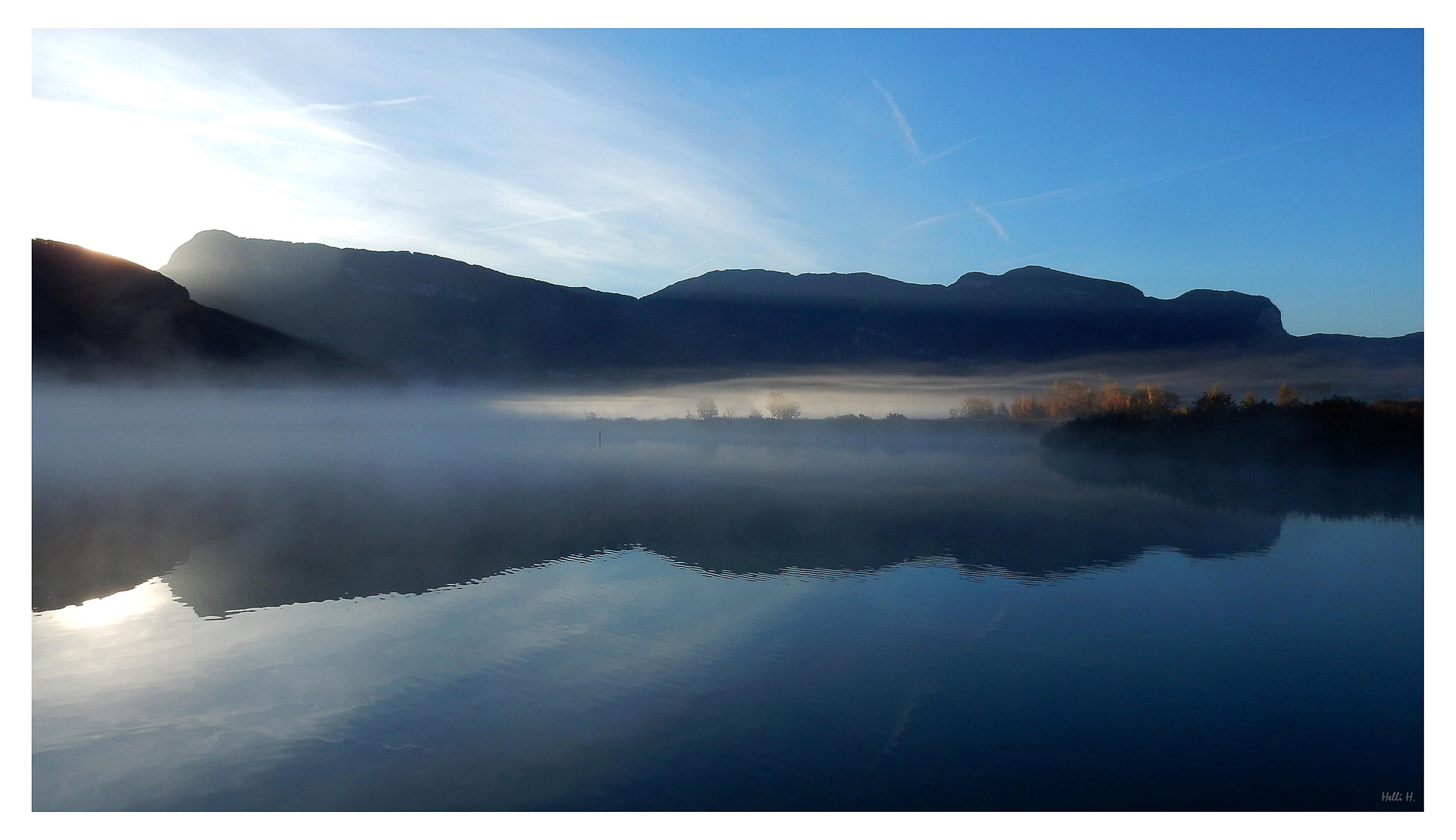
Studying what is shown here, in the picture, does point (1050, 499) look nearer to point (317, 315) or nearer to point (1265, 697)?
point (1265, 697)

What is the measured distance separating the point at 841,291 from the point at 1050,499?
41054 millimetres

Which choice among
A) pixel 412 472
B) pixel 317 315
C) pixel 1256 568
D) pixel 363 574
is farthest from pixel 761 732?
pixel 317 315

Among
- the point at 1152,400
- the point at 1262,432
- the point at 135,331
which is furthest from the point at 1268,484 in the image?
the point at 135,331

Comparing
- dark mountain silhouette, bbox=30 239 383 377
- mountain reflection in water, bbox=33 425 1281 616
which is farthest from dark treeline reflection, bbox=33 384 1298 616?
dark mountain silhouette, bbox=30 239 383 377

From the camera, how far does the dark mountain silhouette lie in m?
80.8

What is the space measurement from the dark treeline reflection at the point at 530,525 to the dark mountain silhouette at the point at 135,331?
46.9 meters

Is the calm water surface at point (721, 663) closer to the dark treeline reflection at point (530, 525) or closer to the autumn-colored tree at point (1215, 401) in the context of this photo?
the dark treeline reflection at point (530, 525)

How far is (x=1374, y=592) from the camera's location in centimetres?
1372

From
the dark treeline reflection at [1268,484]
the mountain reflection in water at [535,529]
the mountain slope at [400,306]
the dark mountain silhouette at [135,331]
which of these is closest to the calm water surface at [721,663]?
the mountain reflection in water at [535,529]

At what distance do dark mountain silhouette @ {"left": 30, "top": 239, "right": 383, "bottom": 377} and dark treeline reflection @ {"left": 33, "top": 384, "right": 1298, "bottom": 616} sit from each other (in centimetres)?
4686

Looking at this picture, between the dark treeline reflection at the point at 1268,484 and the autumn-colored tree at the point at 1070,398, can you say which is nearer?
the dark treeline reflection at the point at 1268,484

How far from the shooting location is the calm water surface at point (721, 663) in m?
6.64

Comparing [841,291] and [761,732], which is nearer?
[761,732]

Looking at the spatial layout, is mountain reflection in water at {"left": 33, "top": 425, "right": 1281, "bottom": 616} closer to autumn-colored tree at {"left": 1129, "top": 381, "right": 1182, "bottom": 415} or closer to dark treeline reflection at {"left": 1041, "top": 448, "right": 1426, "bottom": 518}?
dark treeline reflection at {"left": 1041, "top": 448, "right": 1426, "bottom": 518}
